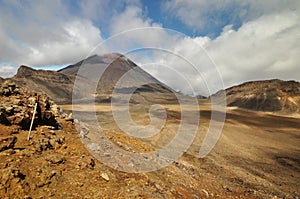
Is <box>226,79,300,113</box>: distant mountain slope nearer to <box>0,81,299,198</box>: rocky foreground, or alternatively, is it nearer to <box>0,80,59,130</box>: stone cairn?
<box>0,81,299,198</box>: rocky foreground

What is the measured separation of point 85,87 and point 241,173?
114626 mm

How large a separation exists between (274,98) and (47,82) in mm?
97949

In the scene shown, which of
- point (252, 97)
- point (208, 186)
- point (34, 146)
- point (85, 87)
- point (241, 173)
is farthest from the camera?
point (85, 87)

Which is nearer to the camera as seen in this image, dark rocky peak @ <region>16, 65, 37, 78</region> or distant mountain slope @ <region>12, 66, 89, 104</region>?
distant mountain slope @ <region>12, 66, 89, 104</region>

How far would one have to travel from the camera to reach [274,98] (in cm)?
9075

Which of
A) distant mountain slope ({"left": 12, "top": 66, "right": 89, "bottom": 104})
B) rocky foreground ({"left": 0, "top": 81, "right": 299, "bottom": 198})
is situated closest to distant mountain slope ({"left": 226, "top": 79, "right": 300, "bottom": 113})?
distant mountain slope ({"left": 12, "top": 66, "right": 89, "bottom": 104})

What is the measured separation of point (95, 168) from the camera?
8.59 meters

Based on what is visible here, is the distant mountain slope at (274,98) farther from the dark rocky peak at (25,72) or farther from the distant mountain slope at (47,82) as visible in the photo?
the dark rocky peak at (25,72)

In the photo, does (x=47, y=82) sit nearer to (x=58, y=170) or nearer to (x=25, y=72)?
(x=25, y=72)

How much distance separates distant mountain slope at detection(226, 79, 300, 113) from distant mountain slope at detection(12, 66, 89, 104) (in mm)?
69984

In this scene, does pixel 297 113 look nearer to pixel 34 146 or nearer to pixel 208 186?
→ pixel 208 186

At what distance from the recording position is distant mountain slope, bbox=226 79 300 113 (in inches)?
3361

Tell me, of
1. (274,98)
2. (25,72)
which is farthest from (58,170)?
(25,72)

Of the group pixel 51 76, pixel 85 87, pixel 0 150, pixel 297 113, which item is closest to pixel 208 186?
pixel 0 150
